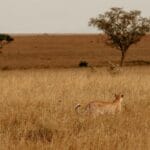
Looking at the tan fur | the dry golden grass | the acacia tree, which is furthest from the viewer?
the acacia tree

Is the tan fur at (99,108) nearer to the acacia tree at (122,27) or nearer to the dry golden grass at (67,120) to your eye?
the dry golden grass at (67,120)

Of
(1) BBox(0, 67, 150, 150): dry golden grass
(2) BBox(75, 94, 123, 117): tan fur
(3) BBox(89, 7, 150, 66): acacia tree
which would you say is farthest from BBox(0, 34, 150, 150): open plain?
(3) BBox(89, 7, 150, 66): acacia tree

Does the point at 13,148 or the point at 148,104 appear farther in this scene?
the point at 148,104

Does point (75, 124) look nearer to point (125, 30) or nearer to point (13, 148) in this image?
point (13, 148)

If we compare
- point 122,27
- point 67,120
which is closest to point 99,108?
point 67,120

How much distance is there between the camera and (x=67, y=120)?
955cm

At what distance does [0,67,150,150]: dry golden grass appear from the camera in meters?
7.75

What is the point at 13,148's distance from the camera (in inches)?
291

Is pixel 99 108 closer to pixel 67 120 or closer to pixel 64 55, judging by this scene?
pixel 67 120

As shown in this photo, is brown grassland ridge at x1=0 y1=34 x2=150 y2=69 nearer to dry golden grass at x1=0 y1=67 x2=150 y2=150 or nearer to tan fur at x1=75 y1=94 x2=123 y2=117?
dry golden grass at x1=0 y1=67 x2=150 y2=150

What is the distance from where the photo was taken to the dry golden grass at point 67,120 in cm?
775

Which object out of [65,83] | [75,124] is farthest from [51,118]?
[65,83]

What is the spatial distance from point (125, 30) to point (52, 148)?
43.8 m

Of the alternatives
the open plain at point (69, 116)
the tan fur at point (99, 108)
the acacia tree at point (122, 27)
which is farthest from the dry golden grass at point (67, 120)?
the acacia tree at point (122, 27)
